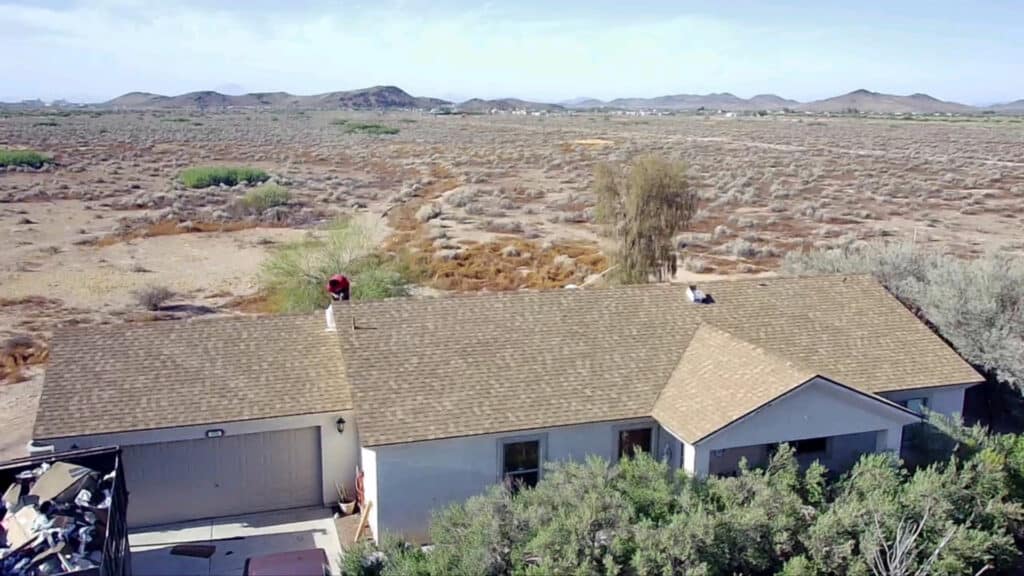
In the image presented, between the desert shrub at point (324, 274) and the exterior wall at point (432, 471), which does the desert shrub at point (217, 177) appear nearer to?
the desert shrub at point (324, 274)

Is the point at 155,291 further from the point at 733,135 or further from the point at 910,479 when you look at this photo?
the point at 733,135

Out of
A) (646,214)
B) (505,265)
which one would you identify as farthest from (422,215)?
(646,214)

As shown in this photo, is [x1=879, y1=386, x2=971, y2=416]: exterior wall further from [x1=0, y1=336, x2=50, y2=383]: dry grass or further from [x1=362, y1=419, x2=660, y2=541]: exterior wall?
[x1=0, y1=336, x2=50, y2=383]: dry grass

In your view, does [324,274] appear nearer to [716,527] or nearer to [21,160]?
[716,527]

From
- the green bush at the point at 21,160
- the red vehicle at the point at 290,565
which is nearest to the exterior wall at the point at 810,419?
the red vehicle at the point at 290,565

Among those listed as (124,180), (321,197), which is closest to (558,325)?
(321,197)
